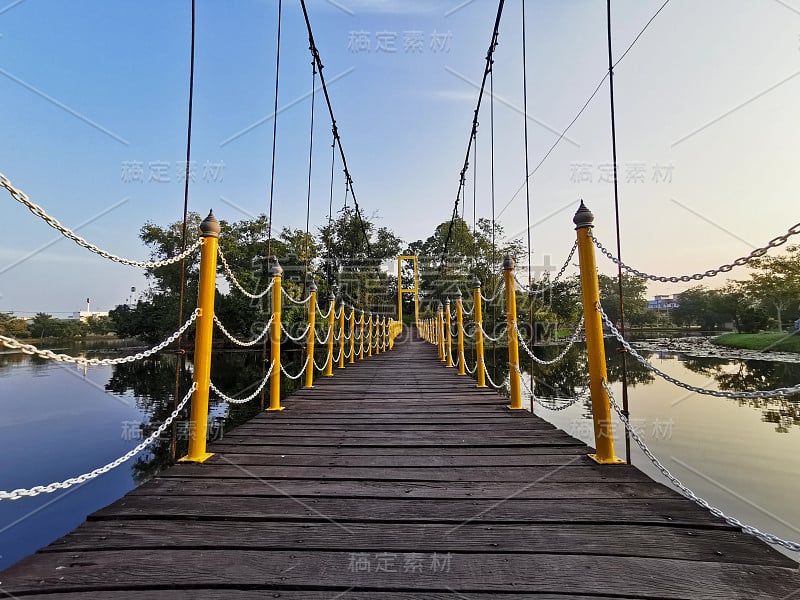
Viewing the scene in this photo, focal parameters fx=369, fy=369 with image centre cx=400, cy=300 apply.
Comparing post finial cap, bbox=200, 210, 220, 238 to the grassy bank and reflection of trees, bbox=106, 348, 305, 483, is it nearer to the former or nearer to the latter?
reflection of trees, bbox=106, 348, 305, 483

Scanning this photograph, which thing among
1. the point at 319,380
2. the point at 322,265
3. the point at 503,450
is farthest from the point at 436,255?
the point at 503,450

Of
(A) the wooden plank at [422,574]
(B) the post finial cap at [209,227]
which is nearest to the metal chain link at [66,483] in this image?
(A) the wooden plank at [422,574]

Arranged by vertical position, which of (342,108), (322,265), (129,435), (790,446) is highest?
(342,108)

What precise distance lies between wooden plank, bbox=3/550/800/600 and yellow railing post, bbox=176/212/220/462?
2.29ft

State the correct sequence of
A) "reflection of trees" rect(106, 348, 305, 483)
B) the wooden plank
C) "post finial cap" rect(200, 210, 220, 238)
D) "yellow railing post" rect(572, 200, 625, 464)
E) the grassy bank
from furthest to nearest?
the grassy bank → "reflection of trees" rect(106, 348, 305, 483) → "post finial cap" rect(200, 210, 220, 238) → "yellow railing post" rect(572, 200, 625, 464) → the wooden plank

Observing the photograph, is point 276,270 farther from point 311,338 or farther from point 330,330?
point 330,330

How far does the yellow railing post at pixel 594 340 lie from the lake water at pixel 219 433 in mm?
987

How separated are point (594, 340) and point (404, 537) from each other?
117 cm

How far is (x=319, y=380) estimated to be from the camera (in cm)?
427

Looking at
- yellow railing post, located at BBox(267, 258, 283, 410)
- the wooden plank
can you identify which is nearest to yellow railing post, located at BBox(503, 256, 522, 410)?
yellow railing post, located at BBox(267, 258, 283, 410)

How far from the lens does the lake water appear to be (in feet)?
13.2

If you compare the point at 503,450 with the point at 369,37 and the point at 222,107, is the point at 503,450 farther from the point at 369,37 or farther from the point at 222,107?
the point at 222,107

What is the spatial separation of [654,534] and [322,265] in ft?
64.2

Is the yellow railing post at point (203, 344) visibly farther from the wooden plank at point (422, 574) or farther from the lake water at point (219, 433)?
the wooden plank at point (422, 574)
